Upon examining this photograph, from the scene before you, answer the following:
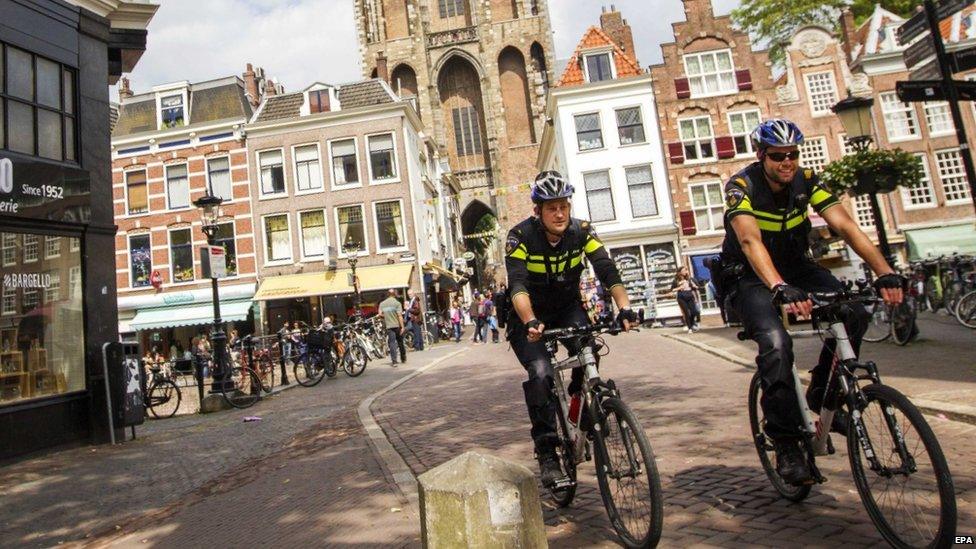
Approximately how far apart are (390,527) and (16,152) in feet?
22.2

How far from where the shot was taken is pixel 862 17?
28.9 meters

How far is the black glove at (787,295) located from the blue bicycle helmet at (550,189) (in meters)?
1.16

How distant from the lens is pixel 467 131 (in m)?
48.9

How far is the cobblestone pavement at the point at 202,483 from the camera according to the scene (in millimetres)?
4004

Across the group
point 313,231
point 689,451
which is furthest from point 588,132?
point 689,451

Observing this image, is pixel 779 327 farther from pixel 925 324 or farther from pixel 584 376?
pixel 925 324

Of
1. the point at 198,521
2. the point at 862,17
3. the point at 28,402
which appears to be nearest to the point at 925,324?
the point at 198,521

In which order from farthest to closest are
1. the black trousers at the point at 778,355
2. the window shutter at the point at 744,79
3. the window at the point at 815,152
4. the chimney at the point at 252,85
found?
the chimney at the point at 252,85
the window shutter at the point at 744,79
the window at the point at 815,152
the black trousers at the point at 778,355

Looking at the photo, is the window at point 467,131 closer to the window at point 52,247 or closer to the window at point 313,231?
the window at point 313,231

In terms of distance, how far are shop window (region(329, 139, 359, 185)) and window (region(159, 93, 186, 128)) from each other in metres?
6.97

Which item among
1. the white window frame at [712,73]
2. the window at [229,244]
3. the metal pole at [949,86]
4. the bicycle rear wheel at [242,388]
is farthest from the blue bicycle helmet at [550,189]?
the window at [229,244]

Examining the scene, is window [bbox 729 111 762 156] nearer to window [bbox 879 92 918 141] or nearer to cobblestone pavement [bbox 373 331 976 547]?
window [bbox 879 92 918 141]

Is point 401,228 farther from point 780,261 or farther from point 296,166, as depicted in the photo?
point 780,261

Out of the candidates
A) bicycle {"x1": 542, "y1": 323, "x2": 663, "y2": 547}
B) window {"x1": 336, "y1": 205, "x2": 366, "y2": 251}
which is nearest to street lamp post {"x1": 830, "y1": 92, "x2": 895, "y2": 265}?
bicycle {"x1": 542, "y1": 323, "x2": 663, "y2": 547}
